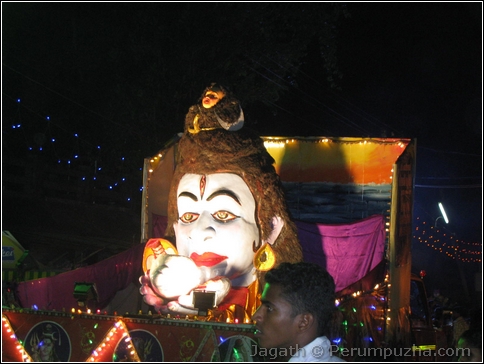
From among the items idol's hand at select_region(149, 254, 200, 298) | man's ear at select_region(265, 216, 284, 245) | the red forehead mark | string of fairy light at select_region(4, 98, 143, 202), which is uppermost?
string of fairy light at select_region(4, 98, 143, 202)

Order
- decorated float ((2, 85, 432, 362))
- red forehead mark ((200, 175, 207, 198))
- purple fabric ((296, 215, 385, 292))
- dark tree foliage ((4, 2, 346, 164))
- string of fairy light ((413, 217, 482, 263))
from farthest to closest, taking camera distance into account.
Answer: string of fairy light ((413, 217, 482, 263)) → dark tree foliage ((4, 2, 346, 164)) → purple fabric ((296, 215, 385, 292)) → red forehead mark ((200, 175, 207, 198)) → decorated float ((2, 85, 432, 362))

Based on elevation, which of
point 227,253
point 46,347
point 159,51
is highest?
point 159,51

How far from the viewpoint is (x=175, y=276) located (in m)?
6.32

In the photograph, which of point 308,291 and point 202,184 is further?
point 202,184

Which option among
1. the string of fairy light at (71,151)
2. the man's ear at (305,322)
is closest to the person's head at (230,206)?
the man's ear at (305,322)

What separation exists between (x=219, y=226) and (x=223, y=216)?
0.13 metres

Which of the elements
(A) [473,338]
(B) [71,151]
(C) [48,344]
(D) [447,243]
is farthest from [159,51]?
(D) [447,243]

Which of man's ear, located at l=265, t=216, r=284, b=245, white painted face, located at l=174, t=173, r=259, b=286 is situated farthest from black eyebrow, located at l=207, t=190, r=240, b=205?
man's ear, located at l=265, t=216, r=284, b=245

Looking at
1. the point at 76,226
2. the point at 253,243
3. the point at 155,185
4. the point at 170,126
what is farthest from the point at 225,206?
the point at 76,226

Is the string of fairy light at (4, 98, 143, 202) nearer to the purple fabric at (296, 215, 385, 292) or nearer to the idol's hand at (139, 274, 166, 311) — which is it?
the purple fabric at (296, 215, 385, 292)

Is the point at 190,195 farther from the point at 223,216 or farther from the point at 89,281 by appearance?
the point at 89,281

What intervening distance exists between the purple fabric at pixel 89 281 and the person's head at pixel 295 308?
12.5ft

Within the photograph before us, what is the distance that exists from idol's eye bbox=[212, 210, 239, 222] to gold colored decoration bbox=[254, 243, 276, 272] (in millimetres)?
475

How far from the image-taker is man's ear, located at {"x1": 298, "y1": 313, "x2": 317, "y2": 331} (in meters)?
3.26
